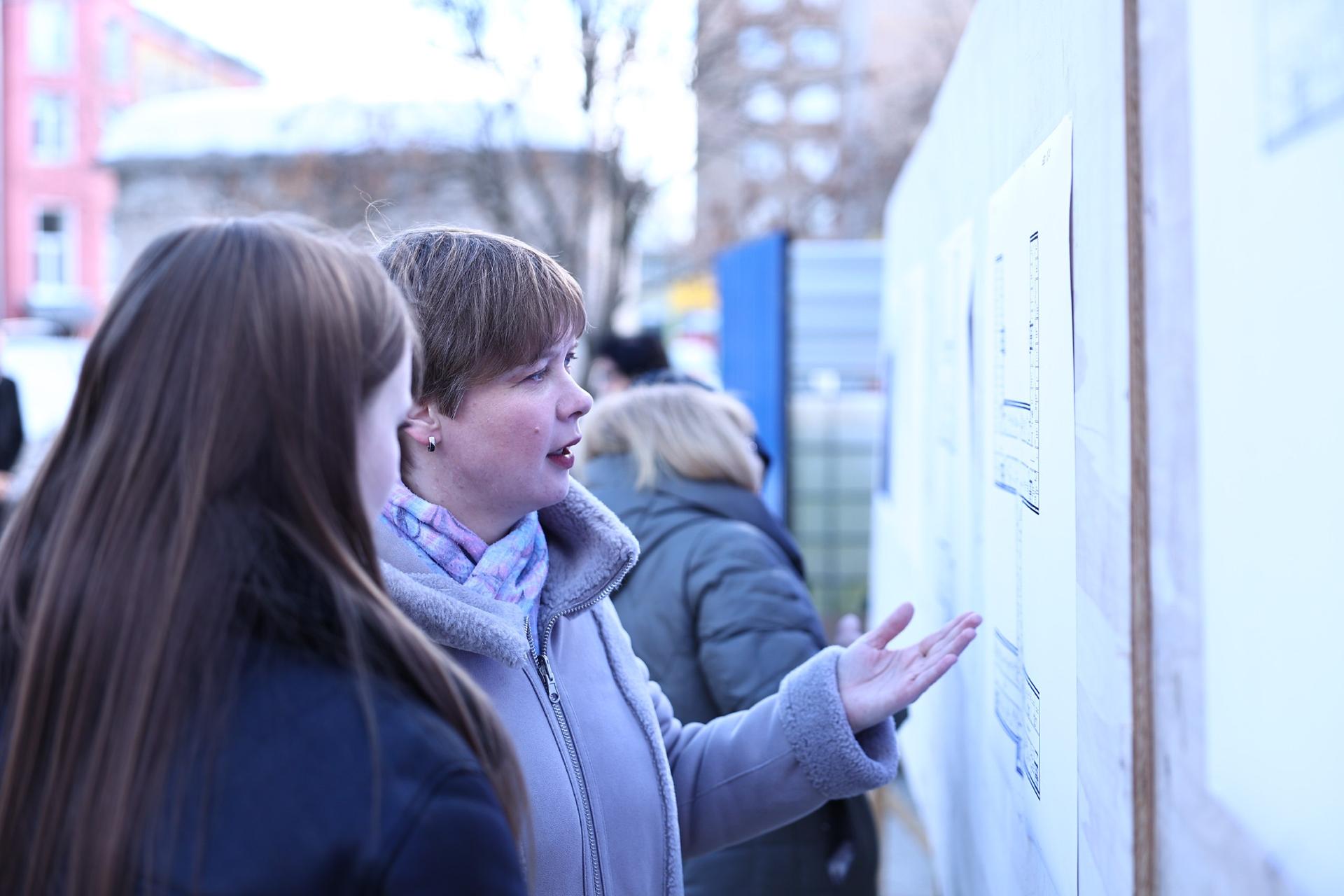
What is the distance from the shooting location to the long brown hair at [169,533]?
42.0 inches

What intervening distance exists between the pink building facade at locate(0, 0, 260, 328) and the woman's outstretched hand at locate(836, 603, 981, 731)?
1249 inches

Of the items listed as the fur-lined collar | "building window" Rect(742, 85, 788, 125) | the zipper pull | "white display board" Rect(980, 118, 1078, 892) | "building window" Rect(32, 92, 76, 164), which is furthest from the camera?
"building window" Rect(32, 92, 76, 164)

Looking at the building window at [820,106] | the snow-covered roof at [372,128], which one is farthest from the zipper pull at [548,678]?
the building window at [820,106]

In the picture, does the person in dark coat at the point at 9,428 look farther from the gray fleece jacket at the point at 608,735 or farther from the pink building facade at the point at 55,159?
the pink building facade at the point at 55,159

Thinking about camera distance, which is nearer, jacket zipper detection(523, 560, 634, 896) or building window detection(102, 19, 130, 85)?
jacket zipper detection(523, 560, 634, 896)

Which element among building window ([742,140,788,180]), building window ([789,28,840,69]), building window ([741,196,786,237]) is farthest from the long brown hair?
building window ([741,196,786,237])

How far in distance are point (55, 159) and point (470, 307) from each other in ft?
128

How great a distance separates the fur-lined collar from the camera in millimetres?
1657

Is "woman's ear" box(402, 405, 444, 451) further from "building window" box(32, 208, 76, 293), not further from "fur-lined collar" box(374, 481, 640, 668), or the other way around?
"building window" box(32, 208, 76, 293)

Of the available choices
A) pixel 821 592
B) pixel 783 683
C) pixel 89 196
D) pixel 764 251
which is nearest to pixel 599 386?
→ pixel 764 251

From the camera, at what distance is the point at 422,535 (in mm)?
1805

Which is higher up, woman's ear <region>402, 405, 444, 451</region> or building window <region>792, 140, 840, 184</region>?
building window <region>792, 140, 840, 184</region>

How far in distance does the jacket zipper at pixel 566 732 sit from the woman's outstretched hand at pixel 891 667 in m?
0.50

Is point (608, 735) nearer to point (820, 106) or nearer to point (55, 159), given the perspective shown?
point (820, 106)
